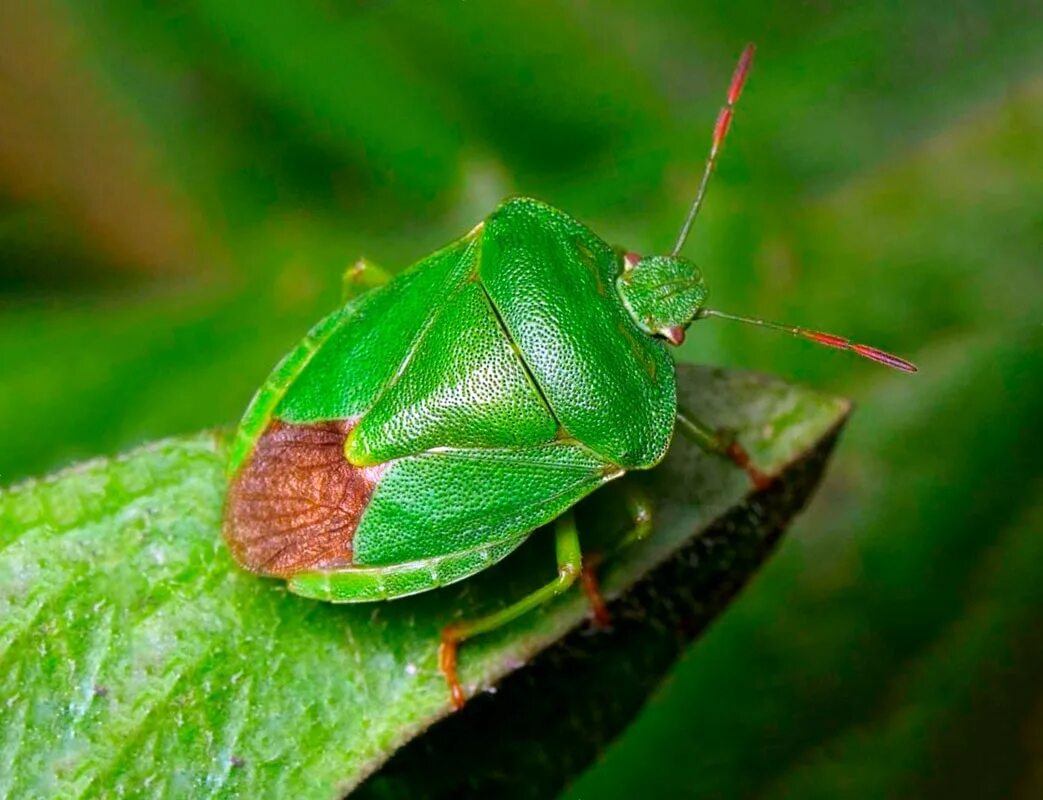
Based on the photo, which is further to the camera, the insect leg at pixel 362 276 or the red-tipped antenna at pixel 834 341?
the insect leg at pixel 362 276

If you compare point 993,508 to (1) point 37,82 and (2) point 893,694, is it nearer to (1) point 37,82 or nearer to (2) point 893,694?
(2) point 893,694

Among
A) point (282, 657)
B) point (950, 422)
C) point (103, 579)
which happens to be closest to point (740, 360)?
point (950, 422)

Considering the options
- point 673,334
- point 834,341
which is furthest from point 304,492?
point 834,341

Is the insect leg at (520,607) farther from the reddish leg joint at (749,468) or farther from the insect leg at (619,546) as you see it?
the reddish leg joint at (749,468)

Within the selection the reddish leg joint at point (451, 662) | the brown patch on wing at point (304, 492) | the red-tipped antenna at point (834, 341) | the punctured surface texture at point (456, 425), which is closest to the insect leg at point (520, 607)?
the reddish leg joint at point (451, 662)

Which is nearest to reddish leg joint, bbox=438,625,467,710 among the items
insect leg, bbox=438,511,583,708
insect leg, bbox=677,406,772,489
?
insect leg, bbox=438,511,583,708

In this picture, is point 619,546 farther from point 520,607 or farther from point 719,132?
point 719,132

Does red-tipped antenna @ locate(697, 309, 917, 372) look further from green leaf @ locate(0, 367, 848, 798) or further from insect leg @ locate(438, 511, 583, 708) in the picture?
insect leg @ locate(438, 511, 583, 708)
